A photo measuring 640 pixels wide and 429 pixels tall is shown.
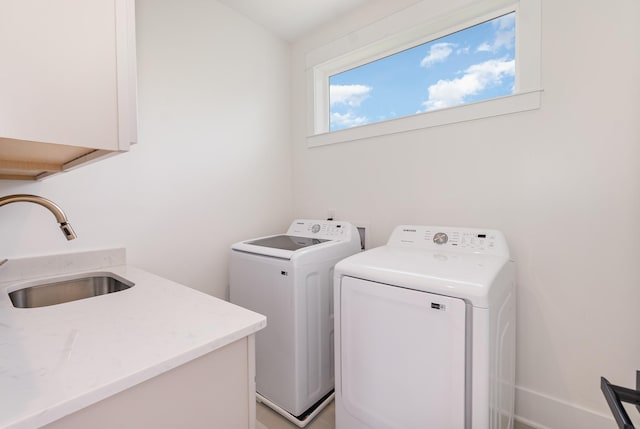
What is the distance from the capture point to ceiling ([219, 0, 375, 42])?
77.3 inches

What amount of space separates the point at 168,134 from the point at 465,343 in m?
1.82

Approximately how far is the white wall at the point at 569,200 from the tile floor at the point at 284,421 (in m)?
0.41

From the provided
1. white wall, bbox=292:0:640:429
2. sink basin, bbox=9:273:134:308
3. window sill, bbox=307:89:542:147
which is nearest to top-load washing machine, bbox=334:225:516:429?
white wall, bbox=292:0:640:429

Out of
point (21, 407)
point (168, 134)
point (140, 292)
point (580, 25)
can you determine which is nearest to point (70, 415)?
point (21, 407)

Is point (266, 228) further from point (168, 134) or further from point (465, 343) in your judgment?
point (465, 343)

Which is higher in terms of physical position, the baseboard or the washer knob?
the washer knob

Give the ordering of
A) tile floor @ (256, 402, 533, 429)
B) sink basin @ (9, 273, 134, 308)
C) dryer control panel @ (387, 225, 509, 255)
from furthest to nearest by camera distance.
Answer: tile floor @ (256, 402, 533, 429), dryer control panel @ (387, 225, 509, 255), sink basin @ (9, 273, 134, 308)

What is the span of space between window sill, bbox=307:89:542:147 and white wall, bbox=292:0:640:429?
0.05 meters

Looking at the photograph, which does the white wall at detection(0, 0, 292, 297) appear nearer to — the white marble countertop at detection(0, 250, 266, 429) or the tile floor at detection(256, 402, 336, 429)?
the white marble countertop at detection(0, 250, 266, 429)

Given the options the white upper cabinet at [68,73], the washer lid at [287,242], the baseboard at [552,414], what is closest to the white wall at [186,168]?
the washer lid at [287,242]

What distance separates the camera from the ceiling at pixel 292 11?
1.96m

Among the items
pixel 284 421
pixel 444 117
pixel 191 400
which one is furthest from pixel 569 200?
pixel 284 421

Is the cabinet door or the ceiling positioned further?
the ceiling

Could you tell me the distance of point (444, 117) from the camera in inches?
66.6
